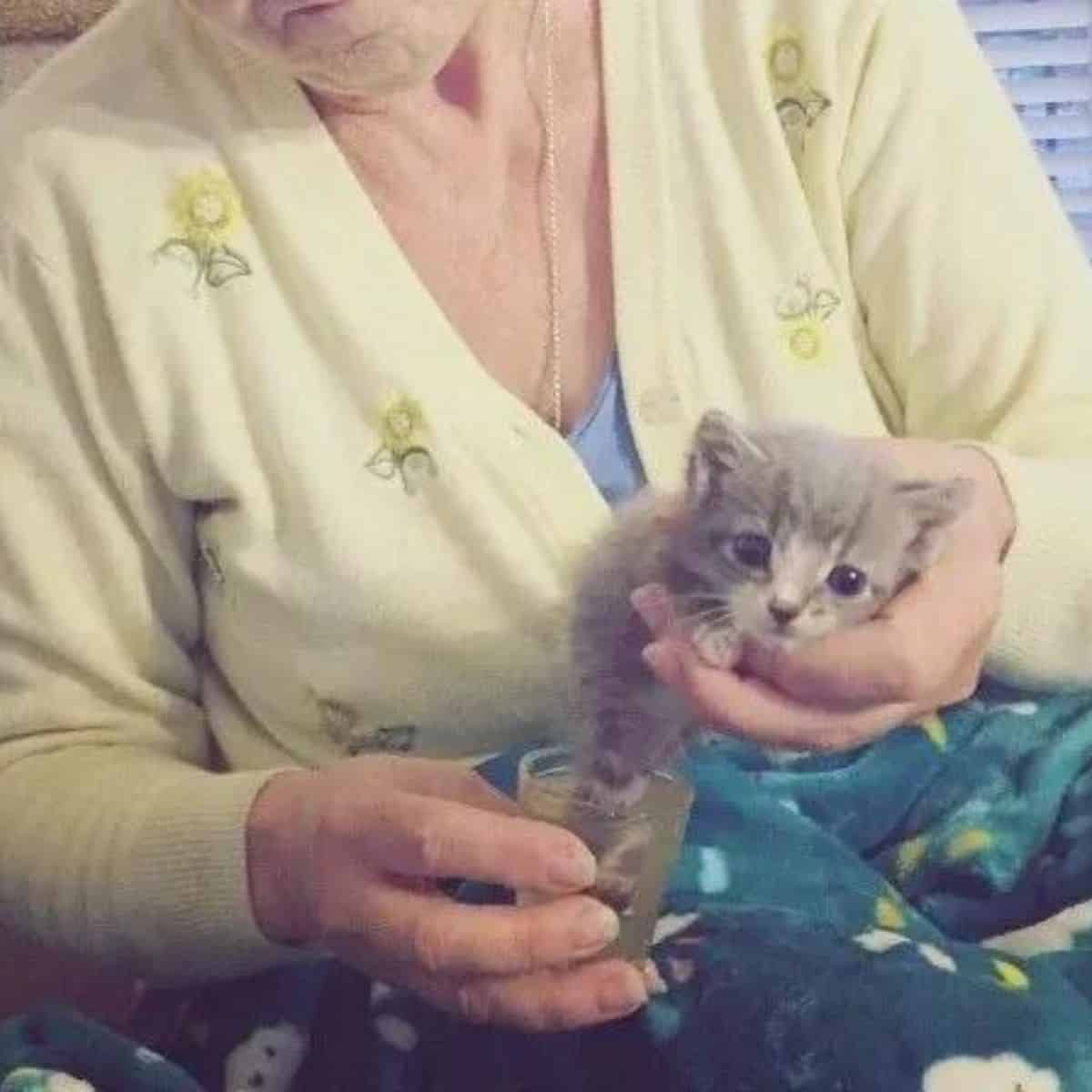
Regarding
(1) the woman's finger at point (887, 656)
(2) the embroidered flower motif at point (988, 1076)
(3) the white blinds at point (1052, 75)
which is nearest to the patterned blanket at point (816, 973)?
(2) the embroidered flower motif at point (988, 1076)

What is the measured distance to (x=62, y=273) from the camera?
46.5 inches

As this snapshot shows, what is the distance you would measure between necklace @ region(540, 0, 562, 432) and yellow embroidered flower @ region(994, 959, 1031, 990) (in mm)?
403

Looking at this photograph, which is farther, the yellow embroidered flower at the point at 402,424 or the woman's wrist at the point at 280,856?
the yellow embroidered flower at the point at 402,424

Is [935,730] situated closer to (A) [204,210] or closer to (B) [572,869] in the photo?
(B) [572,869]

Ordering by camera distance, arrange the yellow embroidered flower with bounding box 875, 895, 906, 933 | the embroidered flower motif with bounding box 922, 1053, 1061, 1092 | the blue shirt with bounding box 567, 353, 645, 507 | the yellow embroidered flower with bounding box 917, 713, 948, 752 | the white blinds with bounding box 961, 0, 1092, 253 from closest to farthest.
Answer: the embroidered flower motif with bounding box 922, 1053, 1061, 1092 → the yellow embroidered flower with bounding box 875, 895, 906, 933 → the yellow embroidered flower with bounding box 917, 713, 948, 752 → the blue shirt with bounding box 567, 353, 645, 507 → the white blinds with bounding box 961, 0, 1092, 253

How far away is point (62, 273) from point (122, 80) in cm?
13

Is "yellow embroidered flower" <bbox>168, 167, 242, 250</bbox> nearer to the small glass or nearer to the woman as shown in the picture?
the woman

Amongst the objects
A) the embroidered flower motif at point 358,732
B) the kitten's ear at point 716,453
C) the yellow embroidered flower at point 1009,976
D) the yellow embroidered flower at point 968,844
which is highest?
the kitten's ear at point 716,453

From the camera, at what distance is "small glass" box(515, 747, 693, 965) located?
0.96m

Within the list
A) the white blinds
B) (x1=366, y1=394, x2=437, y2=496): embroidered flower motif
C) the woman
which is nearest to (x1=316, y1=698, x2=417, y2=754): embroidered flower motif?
the woman

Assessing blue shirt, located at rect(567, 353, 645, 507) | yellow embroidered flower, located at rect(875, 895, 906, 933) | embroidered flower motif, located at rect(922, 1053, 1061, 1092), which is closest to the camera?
embroidered flower motif, located at rect(922, 1053, 1061, 1092)

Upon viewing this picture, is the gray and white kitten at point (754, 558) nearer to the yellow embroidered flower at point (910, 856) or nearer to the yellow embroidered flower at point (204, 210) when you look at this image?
the yellow embroidered flower at point (910, 856)

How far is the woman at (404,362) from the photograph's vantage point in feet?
3.75

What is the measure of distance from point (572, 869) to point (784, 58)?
21.2 inches
